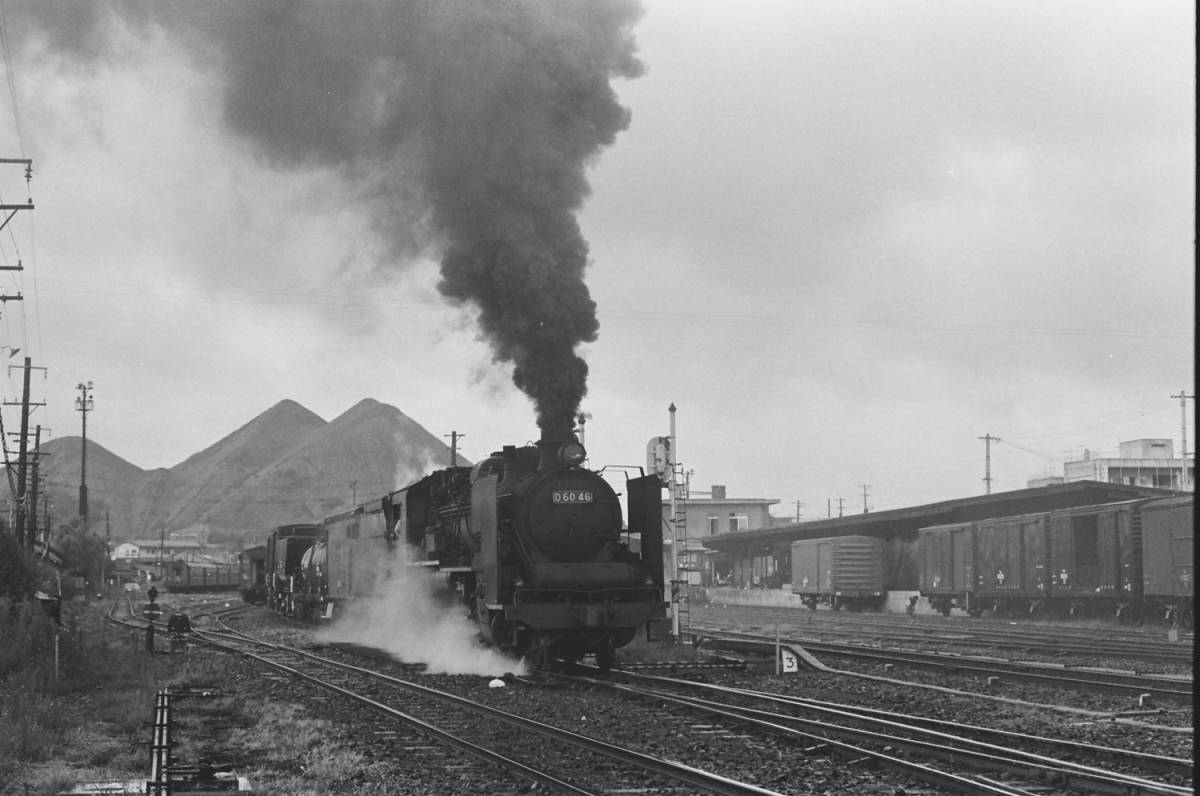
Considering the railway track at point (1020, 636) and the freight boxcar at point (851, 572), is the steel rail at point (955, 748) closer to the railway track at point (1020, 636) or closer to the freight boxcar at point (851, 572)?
the railway track at point (1020, 636)

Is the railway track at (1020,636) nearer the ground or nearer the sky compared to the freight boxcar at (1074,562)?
nearer the ground

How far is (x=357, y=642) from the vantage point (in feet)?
92.7

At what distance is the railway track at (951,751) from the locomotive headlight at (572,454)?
A: 4303 millimetres

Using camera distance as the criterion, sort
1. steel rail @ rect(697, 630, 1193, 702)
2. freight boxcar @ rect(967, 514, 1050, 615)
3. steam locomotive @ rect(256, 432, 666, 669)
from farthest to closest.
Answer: freight boxcar @ rect(967, 514, 1050, 615) < steam locomotive @ rect(256, 432, 666, 669) < steel rail @ rect(697, 630, 1193, 702)

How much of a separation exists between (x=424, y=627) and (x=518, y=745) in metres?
11.2

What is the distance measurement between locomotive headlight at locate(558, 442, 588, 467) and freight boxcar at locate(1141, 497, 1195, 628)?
17.0 metres

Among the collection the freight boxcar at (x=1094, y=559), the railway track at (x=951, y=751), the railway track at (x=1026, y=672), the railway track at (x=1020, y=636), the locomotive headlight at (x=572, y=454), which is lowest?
the railway track at (x=1020, y=636)

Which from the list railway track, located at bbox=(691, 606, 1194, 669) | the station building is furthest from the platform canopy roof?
the station building

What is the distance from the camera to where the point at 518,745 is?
12.0 metres

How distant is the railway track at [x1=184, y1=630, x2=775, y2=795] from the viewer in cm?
991

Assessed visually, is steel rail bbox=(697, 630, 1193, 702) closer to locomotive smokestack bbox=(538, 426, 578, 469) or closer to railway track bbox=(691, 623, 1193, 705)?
railway track bbox=(691, 623, 1193, 705)

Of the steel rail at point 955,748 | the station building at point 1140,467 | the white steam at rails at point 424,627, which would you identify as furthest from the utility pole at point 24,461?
the station building at point 1140,467

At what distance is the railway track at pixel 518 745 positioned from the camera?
991cm

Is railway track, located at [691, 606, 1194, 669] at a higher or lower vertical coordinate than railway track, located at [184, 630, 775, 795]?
lower
